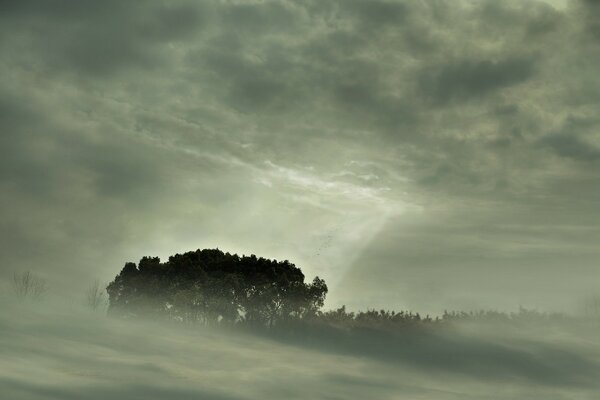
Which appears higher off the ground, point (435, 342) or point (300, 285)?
point (300, 285)

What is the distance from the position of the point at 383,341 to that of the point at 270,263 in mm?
18277

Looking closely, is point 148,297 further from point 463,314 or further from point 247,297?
point 463,314

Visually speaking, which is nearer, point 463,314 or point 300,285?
point 463,314

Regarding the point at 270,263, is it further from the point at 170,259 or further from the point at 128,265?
the point at 128,265

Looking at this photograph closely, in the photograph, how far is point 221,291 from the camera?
7800cm

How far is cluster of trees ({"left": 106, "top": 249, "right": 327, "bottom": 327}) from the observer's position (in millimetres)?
77250

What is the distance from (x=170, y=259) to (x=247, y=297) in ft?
38.8

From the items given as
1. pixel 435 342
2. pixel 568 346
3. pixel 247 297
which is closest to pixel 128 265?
pixel 247 297

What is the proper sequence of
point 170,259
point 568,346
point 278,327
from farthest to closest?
point 170,259, point 278,327, point 568,346

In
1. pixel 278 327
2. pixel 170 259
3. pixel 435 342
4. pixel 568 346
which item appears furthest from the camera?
pixel 170 259

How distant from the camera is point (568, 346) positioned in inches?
2532

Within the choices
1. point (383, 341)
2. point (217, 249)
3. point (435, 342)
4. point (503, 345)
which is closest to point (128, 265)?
point (217, 249)

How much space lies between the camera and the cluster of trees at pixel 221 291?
253 feet

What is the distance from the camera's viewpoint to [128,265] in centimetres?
8456
